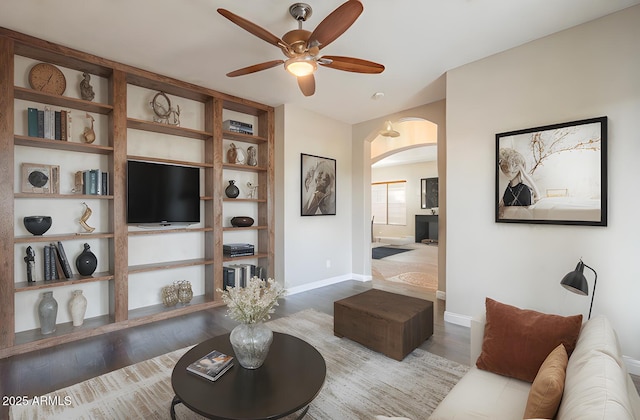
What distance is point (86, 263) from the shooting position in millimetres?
3125

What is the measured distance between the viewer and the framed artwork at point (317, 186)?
482cm

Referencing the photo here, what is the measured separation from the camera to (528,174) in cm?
287

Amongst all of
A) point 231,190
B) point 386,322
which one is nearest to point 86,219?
point 231,190

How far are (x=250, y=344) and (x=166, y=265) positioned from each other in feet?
8.23

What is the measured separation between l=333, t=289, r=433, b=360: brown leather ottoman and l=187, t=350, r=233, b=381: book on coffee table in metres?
1.38

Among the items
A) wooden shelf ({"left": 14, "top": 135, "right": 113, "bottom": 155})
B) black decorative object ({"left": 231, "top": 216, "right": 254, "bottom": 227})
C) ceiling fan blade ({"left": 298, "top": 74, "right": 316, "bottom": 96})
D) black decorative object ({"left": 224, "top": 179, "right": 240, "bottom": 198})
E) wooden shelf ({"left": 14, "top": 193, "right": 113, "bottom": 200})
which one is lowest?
black decorative object ({"left": 231, "top": 216, "right": 254, "bottom": 227})

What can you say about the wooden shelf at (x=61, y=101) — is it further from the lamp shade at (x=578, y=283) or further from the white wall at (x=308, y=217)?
the lamp shade at (x=578, y=283)

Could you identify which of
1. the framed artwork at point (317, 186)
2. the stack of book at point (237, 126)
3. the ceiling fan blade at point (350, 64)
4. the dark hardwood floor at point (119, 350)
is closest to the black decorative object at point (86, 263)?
the dark hardwood floor at point (119, 350)

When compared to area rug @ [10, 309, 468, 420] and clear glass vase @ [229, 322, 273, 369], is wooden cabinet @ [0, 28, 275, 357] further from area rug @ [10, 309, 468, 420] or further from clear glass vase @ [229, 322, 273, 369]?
clear glass vase @ [229, 322, 273, 369]

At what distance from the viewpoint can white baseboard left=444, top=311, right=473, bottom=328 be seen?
10.9ft

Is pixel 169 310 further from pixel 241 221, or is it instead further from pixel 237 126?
pixel 237 126

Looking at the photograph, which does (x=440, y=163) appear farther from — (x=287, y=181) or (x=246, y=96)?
(x=246, y=96)

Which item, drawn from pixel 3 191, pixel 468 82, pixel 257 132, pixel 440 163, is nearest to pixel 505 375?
pixel 468 82

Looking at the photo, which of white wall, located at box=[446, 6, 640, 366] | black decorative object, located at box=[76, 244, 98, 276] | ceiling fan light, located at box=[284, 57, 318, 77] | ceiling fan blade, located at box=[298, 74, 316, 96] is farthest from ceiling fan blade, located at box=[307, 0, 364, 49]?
black decorative object, located at box=[76, 244, 98, 276]
